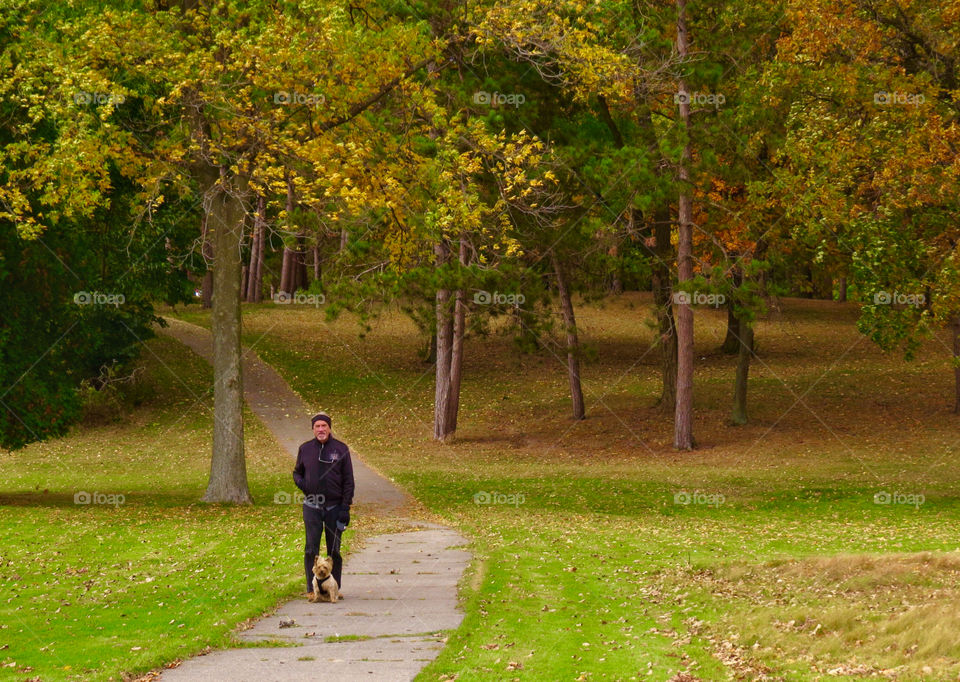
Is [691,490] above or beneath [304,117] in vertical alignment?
beneath

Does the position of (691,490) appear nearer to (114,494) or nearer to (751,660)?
(114,494)

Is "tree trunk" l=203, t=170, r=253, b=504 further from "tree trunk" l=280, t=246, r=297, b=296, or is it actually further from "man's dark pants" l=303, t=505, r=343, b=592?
"tree trunk" l=280, t=246, r=297, b=296

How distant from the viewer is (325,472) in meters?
11.8

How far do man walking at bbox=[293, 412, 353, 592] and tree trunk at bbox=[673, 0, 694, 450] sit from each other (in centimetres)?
1797

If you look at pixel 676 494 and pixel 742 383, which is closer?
pixel 676 494

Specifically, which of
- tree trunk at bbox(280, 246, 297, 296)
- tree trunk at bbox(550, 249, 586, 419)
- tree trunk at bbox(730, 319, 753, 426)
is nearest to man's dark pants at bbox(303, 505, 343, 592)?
tree trunk at bbox(550, 249, 586, 419)

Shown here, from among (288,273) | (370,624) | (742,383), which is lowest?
(370,624)

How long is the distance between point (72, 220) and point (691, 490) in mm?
14172

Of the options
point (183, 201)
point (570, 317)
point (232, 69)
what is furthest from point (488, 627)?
point (570, 317)

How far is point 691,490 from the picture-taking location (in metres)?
24.3

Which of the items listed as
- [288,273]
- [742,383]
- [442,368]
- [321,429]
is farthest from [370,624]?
[288,273]

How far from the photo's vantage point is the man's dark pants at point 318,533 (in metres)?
11.9

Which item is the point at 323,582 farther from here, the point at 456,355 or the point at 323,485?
the point at 456,355

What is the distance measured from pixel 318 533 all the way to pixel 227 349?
959 cm
